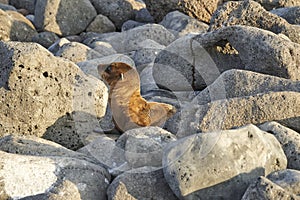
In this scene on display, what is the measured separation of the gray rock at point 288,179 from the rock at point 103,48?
5.82 meters

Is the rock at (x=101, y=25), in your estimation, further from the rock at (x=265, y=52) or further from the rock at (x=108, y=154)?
the rock at (x=108, y=154)

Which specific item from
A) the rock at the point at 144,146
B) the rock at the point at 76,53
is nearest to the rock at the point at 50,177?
the rock at the point at 144,146

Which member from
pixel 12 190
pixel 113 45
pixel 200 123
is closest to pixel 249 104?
pixel 200 123

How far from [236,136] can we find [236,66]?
3134mm

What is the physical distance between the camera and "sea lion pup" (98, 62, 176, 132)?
573cm

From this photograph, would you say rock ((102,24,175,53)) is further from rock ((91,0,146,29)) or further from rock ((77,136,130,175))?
rock ((77,136,130,175))

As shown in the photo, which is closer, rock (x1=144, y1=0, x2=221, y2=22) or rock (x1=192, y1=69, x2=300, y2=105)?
rock (x1=192, y1=69, x2=300, y2=105)

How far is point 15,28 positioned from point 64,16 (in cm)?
107

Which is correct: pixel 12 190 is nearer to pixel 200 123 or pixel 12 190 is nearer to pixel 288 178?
pixel 200 123

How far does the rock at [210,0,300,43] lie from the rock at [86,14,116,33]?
3760mm

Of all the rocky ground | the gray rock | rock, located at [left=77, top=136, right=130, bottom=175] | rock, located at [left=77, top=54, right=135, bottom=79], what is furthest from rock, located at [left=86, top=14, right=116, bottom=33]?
the gray rock

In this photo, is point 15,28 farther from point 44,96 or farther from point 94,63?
point 44,96

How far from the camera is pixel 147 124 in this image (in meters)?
5.81

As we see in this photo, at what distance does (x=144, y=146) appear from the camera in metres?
4.75
